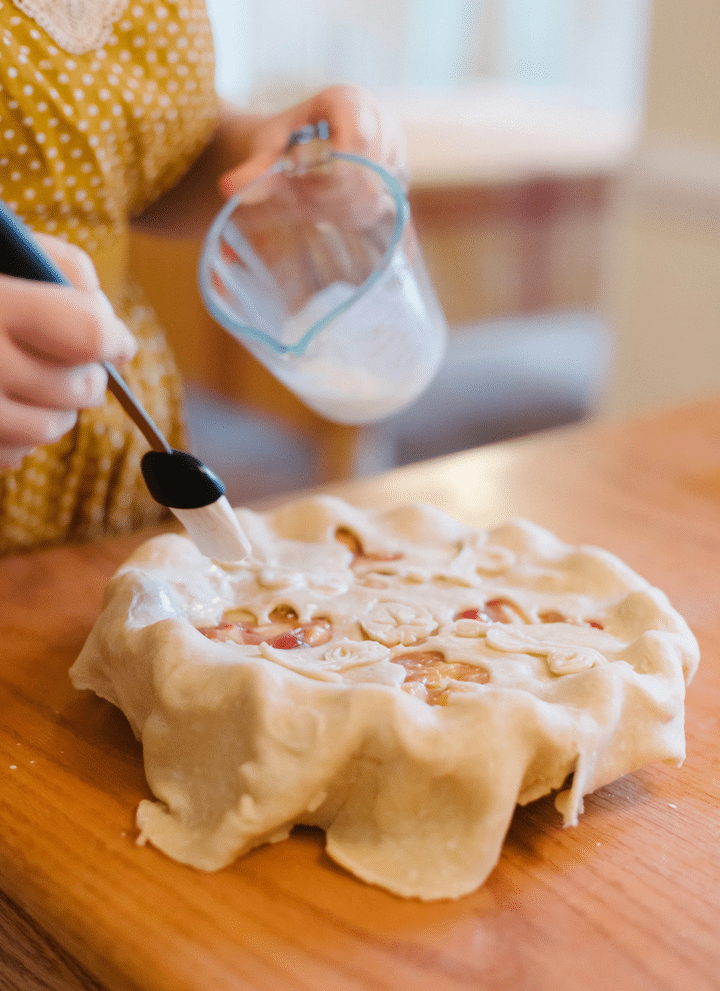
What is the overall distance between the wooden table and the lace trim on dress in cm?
41

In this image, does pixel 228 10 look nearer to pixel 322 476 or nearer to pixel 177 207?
pixel 322 476

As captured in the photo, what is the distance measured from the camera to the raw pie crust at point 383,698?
0.42 metres

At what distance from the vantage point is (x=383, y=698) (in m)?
0.43

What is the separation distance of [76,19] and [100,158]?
9 centimetres

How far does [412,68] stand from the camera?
3.75m

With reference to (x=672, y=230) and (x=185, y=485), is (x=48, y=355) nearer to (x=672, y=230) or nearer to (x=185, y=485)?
(x=185, y=485)

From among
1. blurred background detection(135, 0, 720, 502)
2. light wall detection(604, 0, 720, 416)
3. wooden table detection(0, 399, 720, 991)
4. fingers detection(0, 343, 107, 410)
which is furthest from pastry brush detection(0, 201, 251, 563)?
light wall detection(604, 0, 720, 416)

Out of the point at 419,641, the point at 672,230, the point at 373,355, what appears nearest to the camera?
the point at 419,641

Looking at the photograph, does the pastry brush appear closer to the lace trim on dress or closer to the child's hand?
the child's hand

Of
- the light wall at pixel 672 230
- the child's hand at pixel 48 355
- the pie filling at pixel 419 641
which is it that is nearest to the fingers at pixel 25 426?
the child's hand at pixel 48 355

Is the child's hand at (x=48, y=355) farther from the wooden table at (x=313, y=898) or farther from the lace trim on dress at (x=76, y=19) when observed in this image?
the lace trim on dress at (x=76, y=19)

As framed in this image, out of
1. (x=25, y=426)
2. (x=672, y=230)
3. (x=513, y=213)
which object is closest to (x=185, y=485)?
(x=25, y=426)

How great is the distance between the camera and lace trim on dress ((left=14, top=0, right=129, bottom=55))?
2.16ft

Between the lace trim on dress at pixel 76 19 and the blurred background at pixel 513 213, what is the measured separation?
2.92ft
